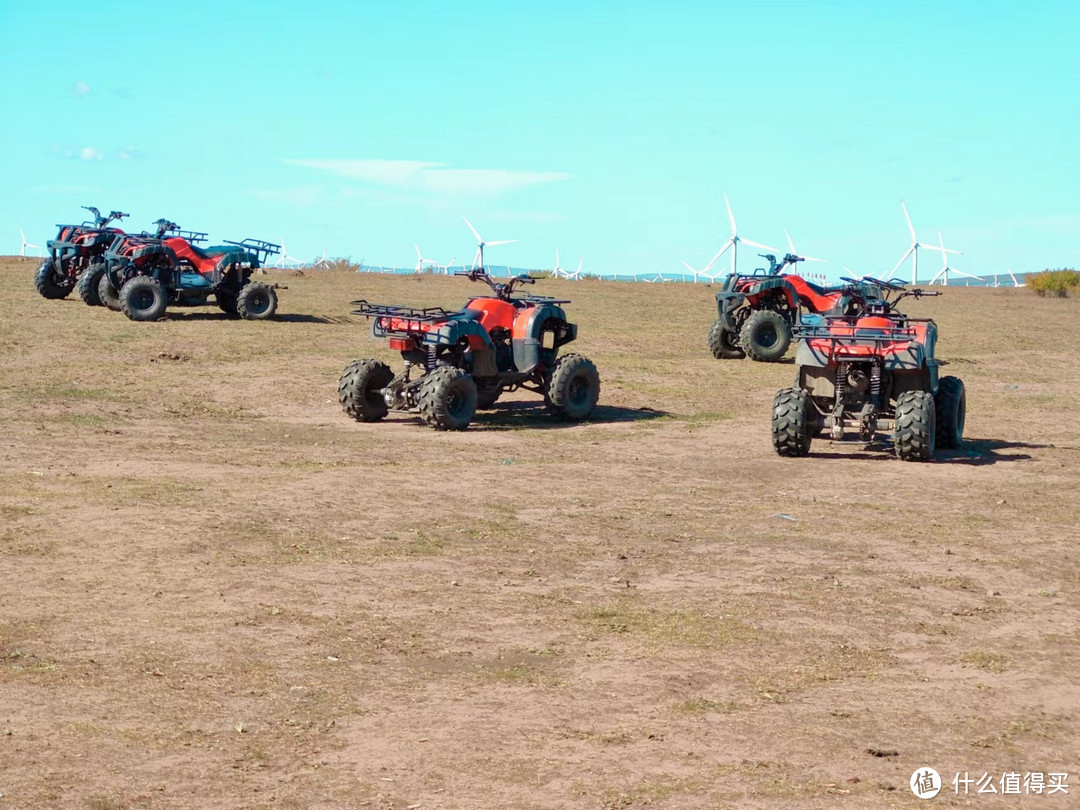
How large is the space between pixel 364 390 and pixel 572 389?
2.84 m

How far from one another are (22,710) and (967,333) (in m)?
29.9

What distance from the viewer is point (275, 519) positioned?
1140 centimetres

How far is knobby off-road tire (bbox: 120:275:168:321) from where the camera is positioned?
27.5m

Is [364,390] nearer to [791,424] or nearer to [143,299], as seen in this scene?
[791,424]

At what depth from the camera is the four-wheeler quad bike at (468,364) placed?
1777cm

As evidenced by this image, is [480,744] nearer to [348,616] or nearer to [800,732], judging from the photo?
[800,732]

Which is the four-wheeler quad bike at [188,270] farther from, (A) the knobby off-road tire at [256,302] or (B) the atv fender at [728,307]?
(B) the atv fender at [728,307]

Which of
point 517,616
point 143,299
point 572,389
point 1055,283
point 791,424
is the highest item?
point 1055,283

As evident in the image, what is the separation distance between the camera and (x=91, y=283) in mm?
29641

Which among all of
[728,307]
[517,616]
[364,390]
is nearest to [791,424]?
[364,390]

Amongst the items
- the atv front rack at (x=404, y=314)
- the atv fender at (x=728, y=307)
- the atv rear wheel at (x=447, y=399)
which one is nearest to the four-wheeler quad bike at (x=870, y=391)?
the atv rear wheel at (x=447, y=399)

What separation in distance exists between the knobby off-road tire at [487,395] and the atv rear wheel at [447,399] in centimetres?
90

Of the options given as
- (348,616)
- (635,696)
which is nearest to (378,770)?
(635,696)

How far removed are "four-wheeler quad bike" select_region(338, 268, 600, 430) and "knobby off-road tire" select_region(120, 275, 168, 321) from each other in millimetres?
10209
